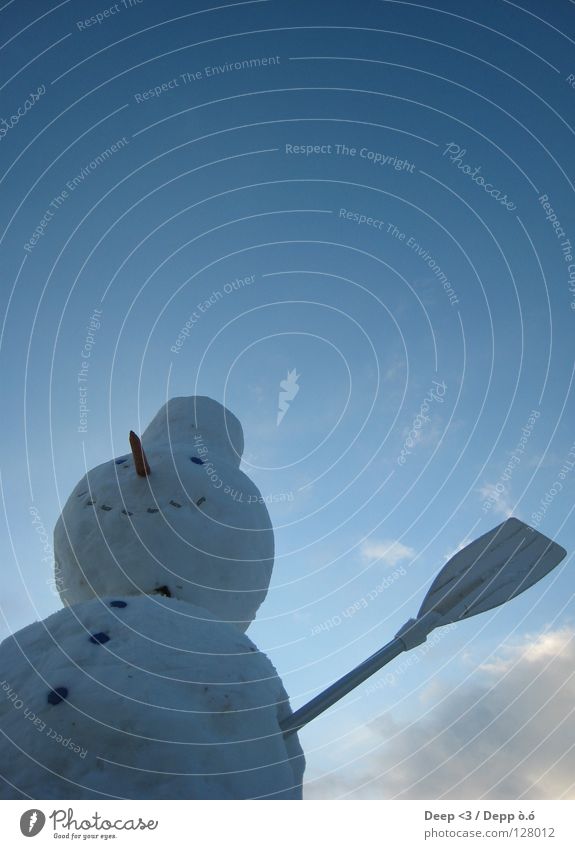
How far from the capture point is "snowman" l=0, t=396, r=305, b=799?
4.75 meters

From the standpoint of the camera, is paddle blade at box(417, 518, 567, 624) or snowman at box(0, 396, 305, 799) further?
paddle blade at box(417, 518, 567, 624)

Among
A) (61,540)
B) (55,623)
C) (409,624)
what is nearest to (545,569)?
(409,624)

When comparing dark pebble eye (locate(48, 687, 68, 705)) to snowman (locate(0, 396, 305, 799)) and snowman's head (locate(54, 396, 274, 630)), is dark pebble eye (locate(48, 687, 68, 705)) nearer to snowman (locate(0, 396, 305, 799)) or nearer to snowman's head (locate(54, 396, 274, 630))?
snowman (locate(0, 396, 305, 799))

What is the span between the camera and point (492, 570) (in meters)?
7.19

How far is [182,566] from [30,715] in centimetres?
244

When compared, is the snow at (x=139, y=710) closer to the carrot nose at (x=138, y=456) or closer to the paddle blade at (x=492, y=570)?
the carrot nose at (x=138, y=456)

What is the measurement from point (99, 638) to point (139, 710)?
878 mm

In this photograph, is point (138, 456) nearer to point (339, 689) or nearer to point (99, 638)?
point (99, 638)

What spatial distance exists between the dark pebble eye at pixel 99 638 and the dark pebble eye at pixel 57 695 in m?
0.49

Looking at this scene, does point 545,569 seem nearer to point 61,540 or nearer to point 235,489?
point 235,489

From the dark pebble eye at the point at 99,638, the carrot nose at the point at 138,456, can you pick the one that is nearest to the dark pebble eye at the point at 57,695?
the dark pebble eye at the point at 99,638

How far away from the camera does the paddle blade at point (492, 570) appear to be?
22.7 ft

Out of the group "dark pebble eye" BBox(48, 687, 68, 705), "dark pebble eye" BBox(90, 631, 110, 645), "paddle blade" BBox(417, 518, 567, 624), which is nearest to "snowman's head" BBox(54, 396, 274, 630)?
"dark pebble eye" BBox(90, 631, 110, 645)
